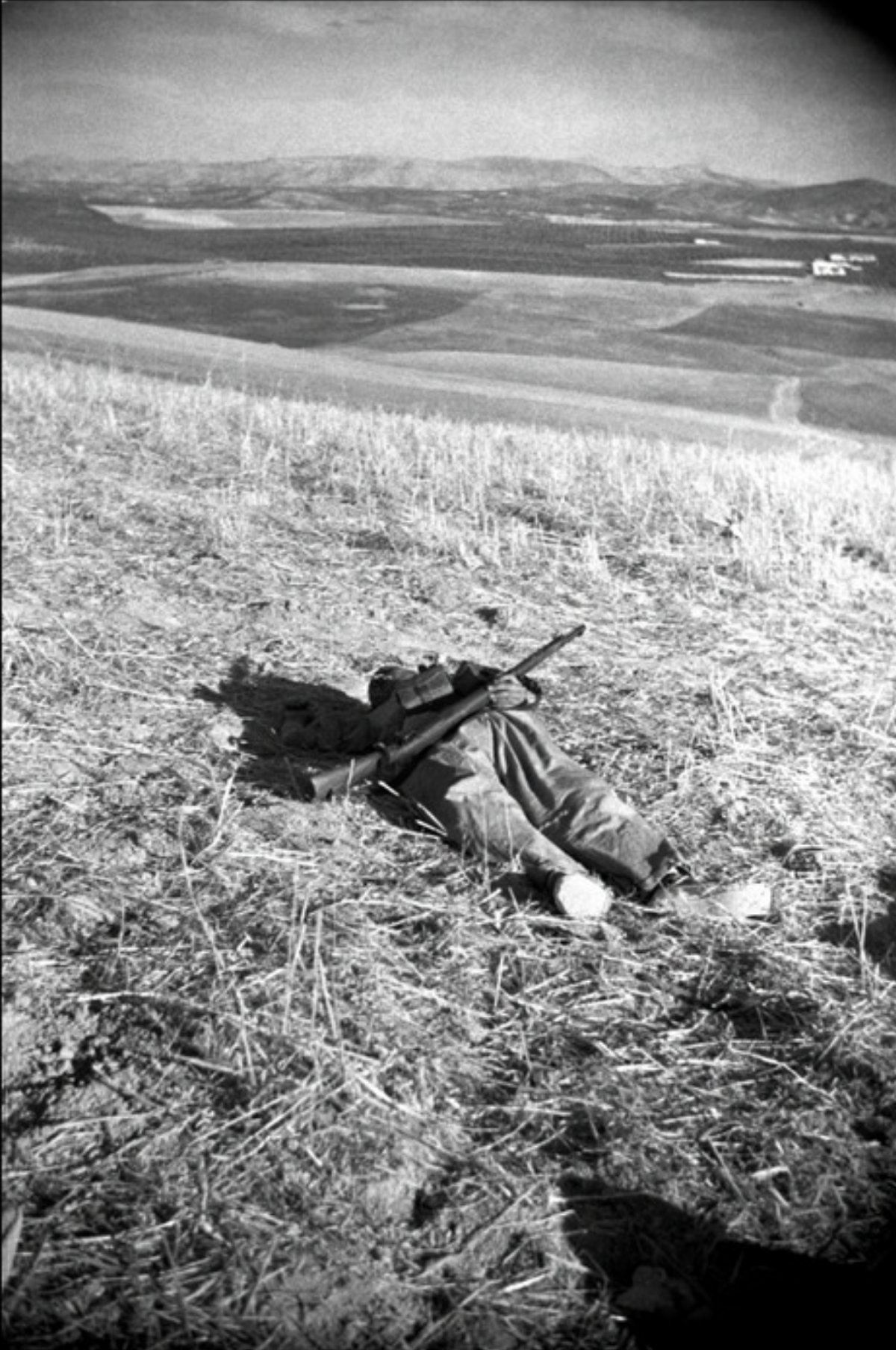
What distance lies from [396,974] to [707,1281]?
1.06 m

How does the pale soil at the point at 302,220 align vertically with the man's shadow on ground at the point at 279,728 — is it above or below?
above

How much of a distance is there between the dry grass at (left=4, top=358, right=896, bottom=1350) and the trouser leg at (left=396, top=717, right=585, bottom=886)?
0.09 metres

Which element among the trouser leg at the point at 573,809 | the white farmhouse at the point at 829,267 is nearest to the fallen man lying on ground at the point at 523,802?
the trouser leg at the point at 573,809

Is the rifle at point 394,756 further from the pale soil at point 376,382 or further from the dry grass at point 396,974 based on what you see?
the pale soil at point 376,382

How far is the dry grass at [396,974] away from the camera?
2420 millimetres

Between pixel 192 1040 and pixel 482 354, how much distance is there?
6.01 feet

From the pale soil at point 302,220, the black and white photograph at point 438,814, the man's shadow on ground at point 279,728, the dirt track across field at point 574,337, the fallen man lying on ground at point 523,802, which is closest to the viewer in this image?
the black and white photograph at point 438,814

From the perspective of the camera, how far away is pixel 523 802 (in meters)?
3.89

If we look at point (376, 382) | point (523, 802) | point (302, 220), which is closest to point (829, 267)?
point (302, 220)

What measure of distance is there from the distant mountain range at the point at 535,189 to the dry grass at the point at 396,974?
149 cm

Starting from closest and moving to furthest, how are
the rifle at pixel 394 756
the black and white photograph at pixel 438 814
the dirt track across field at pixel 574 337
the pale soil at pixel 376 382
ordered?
the black and white photograph at pixel 438 814 < the dirt track across field at pixel 574 337 < the pale soil at pixel 376 382 < the rifle at pixel 394 756

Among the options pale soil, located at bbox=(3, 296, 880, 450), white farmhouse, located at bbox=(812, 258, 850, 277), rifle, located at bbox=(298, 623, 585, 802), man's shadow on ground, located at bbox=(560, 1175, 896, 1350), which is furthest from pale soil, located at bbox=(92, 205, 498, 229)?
man's shadow on ground, located at bbox=(560, 1175, 896, 1350)

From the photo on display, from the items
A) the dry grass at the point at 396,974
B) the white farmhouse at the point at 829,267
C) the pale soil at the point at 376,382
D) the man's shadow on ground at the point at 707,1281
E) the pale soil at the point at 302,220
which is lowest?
the man's shadow on ground at the point at 707,1281

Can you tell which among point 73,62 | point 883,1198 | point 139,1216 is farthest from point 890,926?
point 73,62
